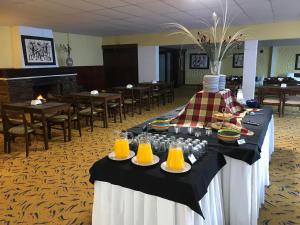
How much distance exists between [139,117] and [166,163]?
4.58 m

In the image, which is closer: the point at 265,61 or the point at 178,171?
the point at 178,171

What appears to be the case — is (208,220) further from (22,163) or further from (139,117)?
(139,117)

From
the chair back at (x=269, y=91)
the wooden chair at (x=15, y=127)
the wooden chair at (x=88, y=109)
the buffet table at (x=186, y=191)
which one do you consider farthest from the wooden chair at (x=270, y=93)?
the wooden chair at (x=15, y=127)

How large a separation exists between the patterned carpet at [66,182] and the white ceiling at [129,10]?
2315 millimetres

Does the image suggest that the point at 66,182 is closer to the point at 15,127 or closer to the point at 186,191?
the point at 15,127

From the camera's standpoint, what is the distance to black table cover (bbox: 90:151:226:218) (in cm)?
132

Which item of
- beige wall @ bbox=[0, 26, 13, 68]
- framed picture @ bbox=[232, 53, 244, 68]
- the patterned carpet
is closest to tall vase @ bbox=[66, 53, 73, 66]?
beige wall @ bbox=[0, 26, 13, 68]

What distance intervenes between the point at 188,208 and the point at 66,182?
76.1 inches

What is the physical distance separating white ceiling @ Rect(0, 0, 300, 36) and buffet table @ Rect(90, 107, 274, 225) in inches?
118

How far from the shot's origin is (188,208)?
1313mm

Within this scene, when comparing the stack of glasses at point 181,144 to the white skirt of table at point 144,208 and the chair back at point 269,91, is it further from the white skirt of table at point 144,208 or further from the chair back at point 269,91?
the chair back at point 269,91

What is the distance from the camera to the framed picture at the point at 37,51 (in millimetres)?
6270

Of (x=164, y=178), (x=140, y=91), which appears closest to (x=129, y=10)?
(x=140, y=91)

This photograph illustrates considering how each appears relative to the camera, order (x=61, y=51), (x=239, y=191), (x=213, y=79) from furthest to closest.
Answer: (x=61, y=51), (x=213, y=79), (x=239, y=191)
